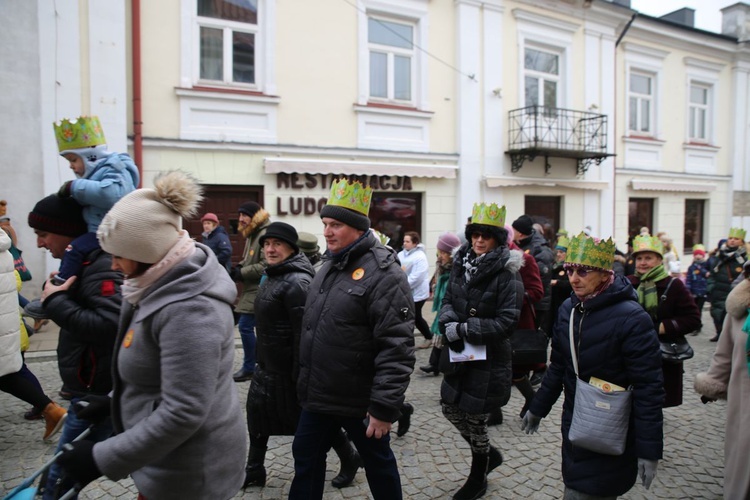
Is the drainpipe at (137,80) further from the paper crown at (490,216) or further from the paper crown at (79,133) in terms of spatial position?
the paper crown at (490,216)

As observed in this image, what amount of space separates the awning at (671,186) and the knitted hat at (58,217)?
14761 millimetres

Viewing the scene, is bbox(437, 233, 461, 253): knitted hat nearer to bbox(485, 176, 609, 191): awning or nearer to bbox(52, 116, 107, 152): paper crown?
bbox(52, 116, 107, 152): paper crown

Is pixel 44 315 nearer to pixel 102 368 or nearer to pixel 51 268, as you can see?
pixel 102 368

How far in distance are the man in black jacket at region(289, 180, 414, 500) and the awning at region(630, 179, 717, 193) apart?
13951 mm

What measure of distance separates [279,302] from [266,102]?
709 centimetres

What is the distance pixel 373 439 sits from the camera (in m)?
2.66

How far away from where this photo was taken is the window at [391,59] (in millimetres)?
10742

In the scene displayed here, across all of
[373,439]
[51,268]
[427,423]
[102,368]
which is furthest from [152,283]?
[51,268]

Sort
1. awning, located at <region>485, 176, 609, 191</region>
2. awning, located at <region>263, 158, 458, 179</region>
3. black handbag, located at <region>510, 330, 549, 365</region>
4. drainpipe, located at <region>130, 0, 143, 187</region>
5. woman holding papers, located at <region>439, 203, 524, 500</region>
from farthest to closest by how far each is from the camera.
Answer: awning, located at <region>485, 176, 609, 191</region> → awning, located at <region>263, 158, 458, 179</region> → drainpipe, located at <region>130, 0, 143, 187</region> → black handbag, located at <region>510, 330, 549, 365</region> → woman holding papers, located at <region>439, 203, 524, 500</region>

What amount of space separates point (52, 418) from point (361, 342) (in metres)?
2.81

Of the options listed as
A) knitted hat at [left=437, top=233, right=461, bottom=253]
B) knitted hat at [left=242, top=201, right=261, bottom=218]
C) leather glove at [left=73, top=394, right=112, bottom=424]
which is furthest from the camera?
knitted hat at [left=437, top=233, right=461, bottom=253]

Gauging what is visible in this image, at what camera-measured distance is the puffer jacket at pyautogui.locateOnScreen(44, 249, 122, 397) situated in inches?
96.4

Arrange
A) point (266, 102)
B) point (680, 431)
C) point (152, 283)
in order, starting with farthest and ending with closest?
1. point (266, 102)
2. point (680, 431)
3. point (152, 283)

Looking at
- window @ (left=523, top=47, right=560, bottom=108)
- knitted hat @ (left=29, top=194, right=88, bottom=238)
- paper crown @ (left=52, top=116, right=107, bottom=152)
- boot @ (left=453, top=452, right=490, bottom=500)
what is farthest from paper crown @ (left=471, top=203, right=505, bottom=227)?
window @ (left=523, top=47, right=560, bottom=108)
